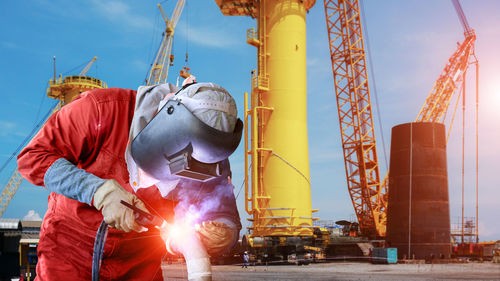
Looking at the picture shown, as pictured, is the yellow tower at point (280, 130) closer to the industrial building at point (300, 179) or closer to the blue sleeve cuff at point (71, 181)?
the industrial building at point (300, 179)

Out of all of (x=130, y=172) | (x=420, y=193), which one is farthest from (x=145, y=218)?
(x=420, y=193)

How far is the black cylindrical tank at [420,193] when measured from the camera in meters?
33.5

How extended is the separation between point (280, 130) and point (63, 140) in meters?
36.3

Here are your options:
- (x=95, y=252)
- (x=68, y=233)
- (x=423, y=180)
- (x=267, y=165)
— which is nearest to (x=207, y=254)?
(x=95, y=252)

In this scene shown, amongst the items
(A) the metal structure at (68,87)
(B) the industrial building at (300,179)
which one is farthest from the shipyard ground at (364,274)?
(A) the metal structure at (68,87)

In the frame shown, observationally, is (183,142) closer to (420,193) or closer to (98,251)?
(98,251)

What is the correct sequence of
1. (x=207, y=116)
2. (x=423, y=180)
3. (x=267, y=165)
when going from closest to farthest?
(x=207, y=116) → (x=423, y=180) → (x=267, y=165)

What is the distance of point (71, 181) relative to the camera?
9.26ft

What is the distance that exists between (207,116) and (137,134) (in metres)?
0.50

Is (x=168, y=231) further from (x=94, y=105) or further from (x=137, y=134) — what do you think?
(x=94, y=105)

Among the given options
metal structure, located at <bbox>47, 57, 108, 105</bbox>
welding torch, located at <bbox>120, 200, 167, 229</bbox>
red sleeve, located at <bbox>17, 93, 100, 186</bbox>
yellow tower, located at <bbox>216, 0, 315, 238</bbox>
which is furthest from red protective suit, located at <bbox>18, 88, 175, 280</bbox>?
metal structure, located at <bbox>47, 57, 108, 105</bbox>

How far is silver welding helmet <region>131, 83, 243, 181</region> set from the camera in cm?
254

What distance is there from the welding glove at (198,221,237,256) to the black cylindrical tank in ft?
108

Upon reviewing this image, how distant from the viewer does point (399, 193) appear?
3494 cm
